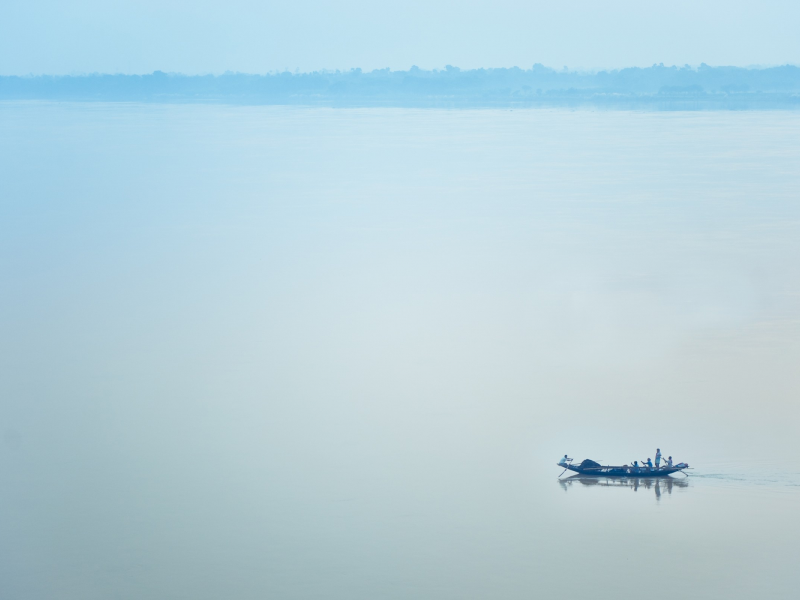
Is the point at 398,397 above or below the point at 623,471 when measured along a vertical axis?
above

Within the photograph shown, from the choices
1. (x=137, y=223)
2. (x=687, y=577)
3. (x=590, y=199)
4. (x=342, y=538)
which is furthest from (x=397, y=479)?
(x=590, y=199)

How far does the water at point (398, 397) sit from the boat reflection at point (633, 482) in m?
0.02

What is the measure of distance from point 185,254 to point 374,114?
41.7 metres

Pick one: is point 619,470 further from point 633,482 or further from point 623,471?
point 633,482

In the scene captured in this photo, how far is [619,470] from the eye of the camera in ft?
31.5

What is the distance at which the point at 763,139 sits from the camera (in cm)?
3575

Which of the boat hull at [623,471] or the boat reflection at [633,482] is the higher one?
the boat hull at [623,471]

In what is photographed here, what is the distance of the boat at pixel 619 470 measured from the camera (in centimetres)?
949

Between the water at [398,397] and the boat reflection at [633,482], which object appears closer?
the water at [398,397]

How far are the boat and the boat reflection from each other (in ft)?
0.12

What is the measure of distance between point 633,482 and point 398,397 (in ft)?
9.29

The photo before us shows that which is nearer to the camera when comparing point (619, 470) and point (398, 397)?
point (619, 470)

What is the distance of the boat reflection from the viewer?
9.41 m

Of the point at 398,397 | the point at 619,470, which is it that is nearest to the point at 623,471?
the point at 619,470
